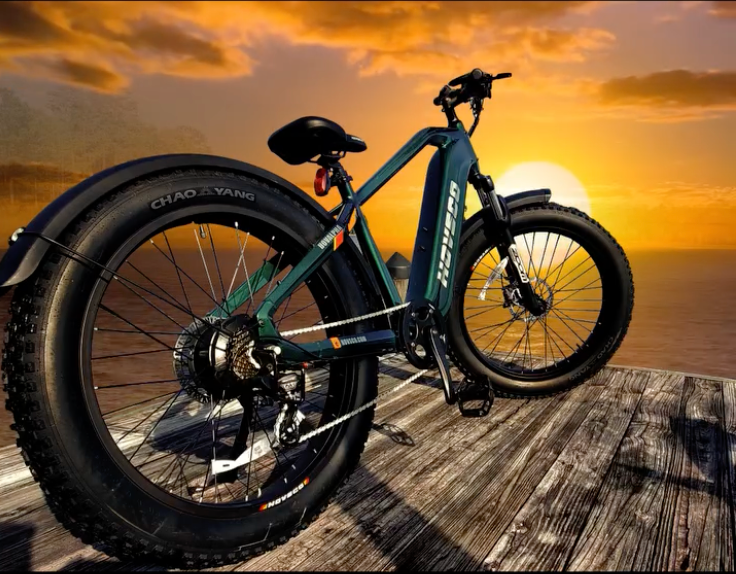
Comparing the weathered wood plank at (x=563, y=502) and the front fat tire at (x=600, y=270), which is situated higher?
the front fat tire at (x=600, y=270)

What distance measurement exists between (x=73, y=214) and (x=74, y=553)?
1063 millimetres

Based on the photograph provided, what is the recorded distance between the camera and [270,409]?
9.56ft

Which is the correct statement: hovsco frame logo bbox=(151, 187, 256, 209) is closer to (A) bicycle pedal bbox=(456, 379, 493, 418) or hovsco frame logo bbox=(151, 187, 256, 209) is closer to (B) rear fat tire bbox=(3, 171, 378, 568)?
(B) rear fat tire bbox=(3, 171, 378, 568)

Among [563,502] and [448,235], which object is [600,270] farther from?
[563,502]

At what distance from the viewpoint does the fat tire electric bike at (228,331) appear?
1317 millimetres

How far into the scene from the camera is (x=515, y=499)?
6.30 ft

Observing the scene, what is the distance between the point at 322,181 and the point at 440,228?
730mm

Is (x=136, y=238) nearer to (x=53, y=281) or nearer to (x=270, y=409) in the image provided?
(x=53, y=281)

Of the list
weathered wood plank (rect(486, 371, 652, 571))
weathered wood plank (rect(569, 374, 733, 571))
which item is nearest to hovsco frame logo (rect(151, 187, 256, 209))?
weathered wood plank (rect(486, 371, 652, 571))

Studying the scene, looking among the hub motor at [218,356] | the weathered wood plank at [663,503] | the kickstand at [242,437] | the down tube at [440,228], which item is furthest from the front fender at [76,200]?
the weathered wood plank at [663,503]

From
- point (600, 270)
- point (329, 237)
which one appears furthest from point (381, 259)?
point (600, 270)

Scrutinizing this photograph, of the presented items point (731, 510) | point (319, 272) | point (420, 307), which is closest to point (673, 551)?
point (731, 510)

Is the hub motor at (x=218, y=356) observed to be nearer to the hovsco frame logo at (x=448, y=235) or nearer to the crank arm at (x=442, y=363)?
the crank arm at (x=442, y=363)

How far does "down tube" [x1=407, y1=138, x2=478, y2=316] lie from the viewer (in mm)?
2363
